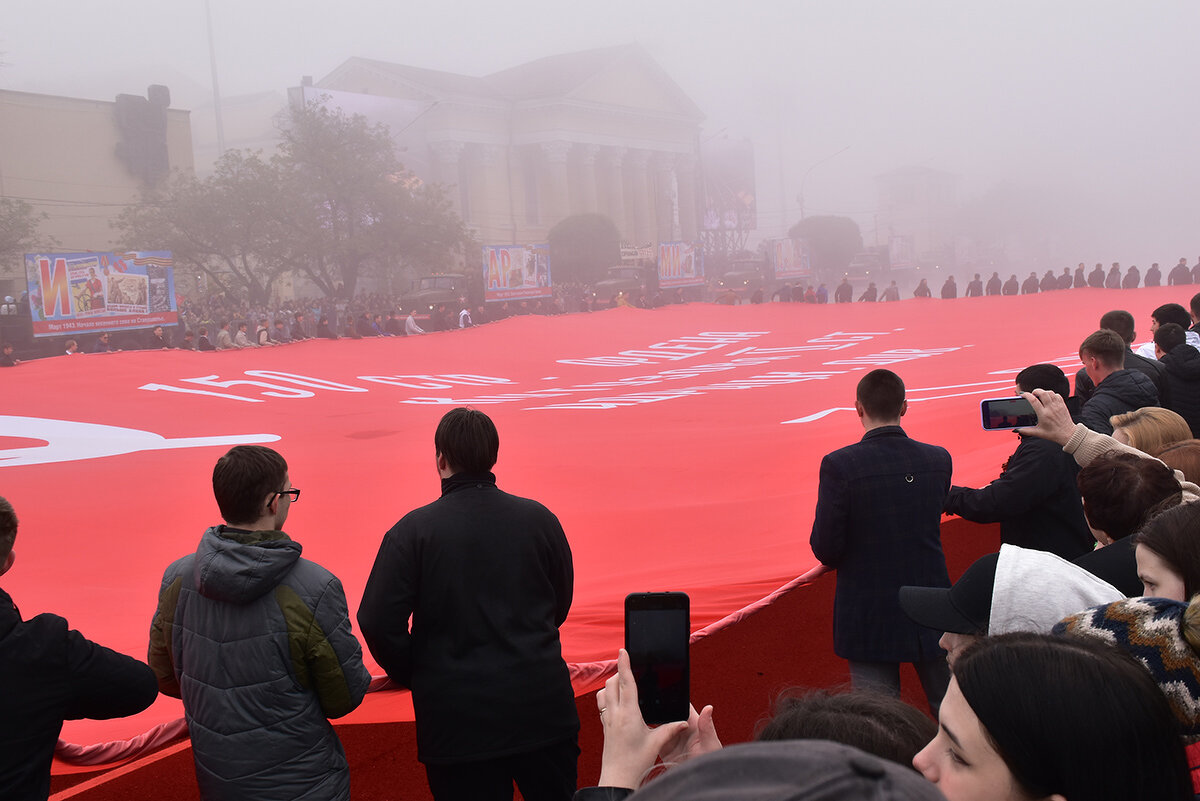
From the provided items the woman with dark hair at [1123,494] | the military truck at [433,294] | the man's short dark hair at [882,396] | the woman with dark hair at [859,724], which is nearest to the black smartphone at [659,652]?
the woman with dark hair at [859,724]

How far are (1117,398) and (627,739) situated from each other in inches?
143

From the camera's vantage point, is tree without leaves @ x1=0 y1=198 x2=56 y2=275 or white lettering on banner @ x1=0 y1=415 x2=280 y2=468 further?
tree without leaves @ x1=0 y1=198 x2=56 y2=275

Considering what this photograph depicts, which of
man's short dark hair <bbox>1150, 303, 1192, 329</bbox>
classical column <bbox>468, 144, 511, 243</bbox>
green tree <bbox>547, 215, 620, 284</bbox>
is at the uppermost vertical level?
classical column <bbox>468, 144, 511, 243</bbox>

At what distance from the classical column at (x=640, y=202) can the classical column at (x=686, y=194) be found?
961mm

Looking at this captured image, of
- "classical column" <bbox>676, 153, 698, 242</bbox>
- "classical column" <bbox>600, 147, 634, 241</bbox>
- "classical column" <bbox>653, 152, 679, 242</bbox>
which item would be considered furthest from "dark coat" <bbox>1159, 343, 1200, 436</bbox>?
"classical column" <bbox>676, 153, 698, 242</bbox>

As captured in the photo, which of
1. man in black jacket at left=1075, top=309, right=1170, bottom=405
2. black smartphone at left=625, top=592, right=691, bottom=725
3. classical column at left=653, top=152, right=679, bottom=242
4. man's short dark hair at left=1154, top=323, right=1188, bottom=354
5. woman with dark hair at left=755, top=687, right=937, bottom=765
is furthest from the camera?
classical column at left=653, top=152, right=679, bottom=242

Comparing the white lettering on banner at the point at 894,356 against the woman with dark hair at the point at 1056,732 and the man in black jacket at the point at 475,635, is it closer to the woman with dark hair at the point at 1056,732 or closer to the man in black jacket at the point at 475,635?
the man in black jacket at the point at 475,635

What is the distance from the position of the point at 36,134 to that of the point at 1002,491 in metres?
15.7

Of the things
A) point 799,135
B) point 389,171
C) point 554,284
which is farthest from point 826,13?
point 389,171

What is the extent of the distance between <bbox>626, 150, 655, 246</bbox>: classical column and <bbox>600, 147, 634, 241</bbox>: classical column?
12.8 inches

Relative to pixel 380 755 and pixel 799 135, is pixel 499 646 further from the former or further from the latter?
pixel 799 135

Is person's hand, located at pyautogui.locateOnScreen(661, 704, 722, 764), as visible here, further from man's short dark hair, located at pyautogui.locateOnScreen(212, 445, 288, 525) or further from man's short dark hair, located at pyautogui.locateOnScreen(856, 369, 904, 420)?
man's short dark hair, located at pyautogui.locateOnScreen(856, 369, 904, 420)

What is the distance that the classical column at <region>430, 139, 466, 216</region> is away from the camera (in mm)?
22609

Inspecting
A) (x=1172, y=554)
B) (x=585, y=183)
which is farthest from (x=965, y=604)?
(x=585, y=183)
